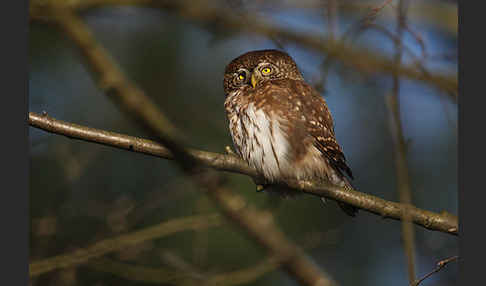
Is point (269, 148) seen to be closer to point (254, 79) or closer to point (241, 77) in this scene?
point (254, 79)

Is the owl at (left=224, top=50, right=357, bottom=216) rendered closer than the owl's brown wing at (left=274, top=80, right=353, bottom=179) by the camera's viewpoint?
Yes

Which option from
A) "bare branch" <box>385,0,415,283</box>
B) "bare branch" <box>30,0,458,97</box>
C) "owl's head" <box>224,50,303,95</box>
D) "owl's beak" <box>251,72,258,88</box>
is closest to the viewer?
"bare branch" <box>385,0,415,283</box>

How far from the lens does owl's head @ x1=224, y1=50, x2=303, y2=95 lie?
12.7 feet

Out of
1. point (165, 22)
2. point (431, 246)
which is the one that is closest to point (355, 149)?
point (431, 246)

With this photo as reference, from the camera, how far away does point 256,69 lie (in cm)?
387

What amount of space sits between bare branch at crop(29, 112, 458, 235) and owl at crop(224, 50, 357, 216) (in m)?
0.34

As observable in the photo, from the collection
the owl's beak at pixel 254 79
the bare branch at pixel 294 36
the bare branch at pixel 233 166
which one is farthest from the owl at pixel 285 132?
the bare branch at pixel 294 36

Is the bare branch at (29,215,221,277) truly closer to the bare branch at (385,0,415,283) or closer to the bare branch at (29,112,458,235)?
the bare branch at (29,112,458,235)

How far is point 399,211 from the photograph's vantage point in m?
2.64

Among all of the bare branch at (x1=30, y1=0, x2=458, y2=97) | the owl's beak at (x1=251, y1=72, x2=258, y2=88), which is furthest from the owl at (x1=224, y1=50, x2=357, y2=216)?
the bare branch at (x1=30, y1=0, x2=458, y2=97)

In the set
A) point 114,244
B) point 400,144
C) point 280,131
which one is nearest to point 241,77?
point 280,131

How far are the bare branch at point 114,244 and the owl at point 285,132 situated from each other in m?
0.49

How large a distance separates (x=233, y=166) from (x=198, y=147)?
140cm

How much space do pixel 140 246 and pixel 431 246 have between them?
6.91 feet
